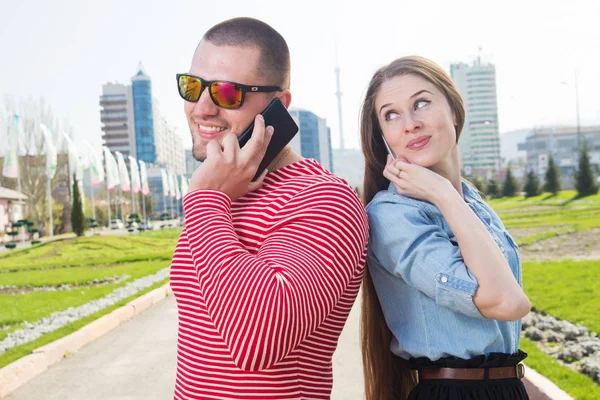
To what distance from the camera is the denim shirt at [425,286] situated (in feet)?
5.34

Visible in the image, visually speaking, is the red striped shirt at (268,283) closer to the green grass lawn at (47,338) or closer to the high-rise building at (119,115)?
the green grass lawn at (47,338)

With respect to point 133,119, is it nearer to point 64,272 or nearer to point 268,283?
point 64,272

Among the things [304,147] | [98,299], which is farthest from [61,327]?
[304,147]

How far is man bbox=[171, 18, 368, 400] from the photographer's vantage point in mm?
1276

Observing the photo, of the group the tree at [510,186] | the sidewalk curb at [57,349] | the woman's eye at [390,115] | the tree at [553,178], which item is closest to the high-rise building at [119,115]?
the tree at [510,186]

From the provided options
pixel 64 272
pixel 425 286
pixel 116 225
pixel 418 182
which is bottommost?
pixel 116 225

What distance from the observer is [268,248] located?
1.39 metres

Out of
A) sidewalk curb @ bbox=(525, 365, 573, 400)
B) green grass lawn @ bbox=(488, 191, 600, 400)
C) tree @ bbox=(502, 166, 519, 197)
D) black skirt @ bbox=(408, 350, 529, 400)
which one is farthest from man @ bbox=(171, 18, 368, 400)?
tree @ bbox=(502, 166, 519, 197)

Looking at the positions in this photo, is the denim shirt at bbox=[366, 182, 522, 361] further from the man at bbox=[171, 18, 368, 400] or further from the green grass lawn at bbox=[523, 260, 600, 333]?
the green grass lawn at bbox=[523, 260, 600, 333]

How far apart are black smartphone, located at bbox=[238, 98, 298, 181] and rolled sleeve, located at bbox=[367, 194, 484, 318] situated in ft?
1.20

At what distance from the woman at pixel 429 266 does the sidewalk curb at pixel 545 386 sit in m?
2.97

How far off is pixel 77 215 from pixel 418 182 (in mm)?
37152

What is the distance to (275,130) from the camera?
5.32ft

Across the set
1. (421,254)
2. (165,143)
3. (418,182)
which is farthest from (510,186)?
(165,143)
